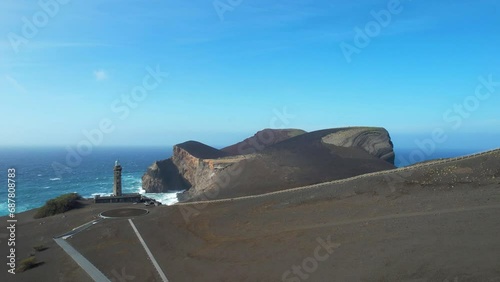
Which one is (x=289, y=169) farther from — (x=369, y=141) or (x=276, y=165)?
(x=369, y=141)

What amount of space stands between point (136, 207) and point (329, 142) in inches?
1906

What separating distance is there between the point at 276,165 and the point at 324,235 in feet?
116

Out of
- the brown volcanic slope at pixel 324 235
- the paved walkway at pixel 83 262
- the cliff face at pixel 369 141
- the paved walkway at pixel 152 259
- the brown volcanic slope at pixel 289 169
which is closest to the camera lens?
the brown volcanic slope at pixel 324 235

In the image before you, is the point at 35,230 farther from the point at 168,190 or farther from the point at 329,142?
the point at 329,142

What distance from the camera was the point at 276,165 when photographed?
59.2 m

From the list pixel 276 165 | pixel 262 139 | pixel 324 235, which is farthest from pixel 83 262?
pixel 262 139

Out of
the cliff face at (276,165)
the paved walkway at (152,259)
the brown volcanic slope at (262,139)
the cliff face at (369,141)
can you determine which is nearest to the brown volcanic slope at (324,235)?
the paved walkway at (152,259)

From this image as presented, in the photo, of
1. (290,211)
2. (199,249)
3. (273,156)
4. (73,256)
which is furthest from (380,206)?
(273,156)

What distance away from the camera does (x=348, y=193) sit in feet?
111

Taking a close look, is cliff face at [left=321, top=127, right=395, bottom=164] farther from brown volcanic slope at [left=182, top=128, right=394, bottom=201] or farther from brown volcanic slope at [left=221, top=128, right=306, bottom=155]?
brown volcanic slope at [left=221, top=128, right=306, bottom=155]

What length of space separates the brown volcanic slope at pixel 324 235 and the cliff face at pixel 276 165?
1205 centimetres

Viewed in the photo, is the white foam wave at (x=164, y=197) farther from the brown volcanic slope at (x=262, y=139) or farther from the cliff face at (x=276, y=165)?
the brown volcanic slope at (x=262, y=139)

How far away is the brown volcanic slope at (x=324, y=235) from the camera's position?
18.7m

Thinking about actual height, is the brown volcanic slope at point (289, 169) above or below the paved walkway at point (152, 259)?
above
